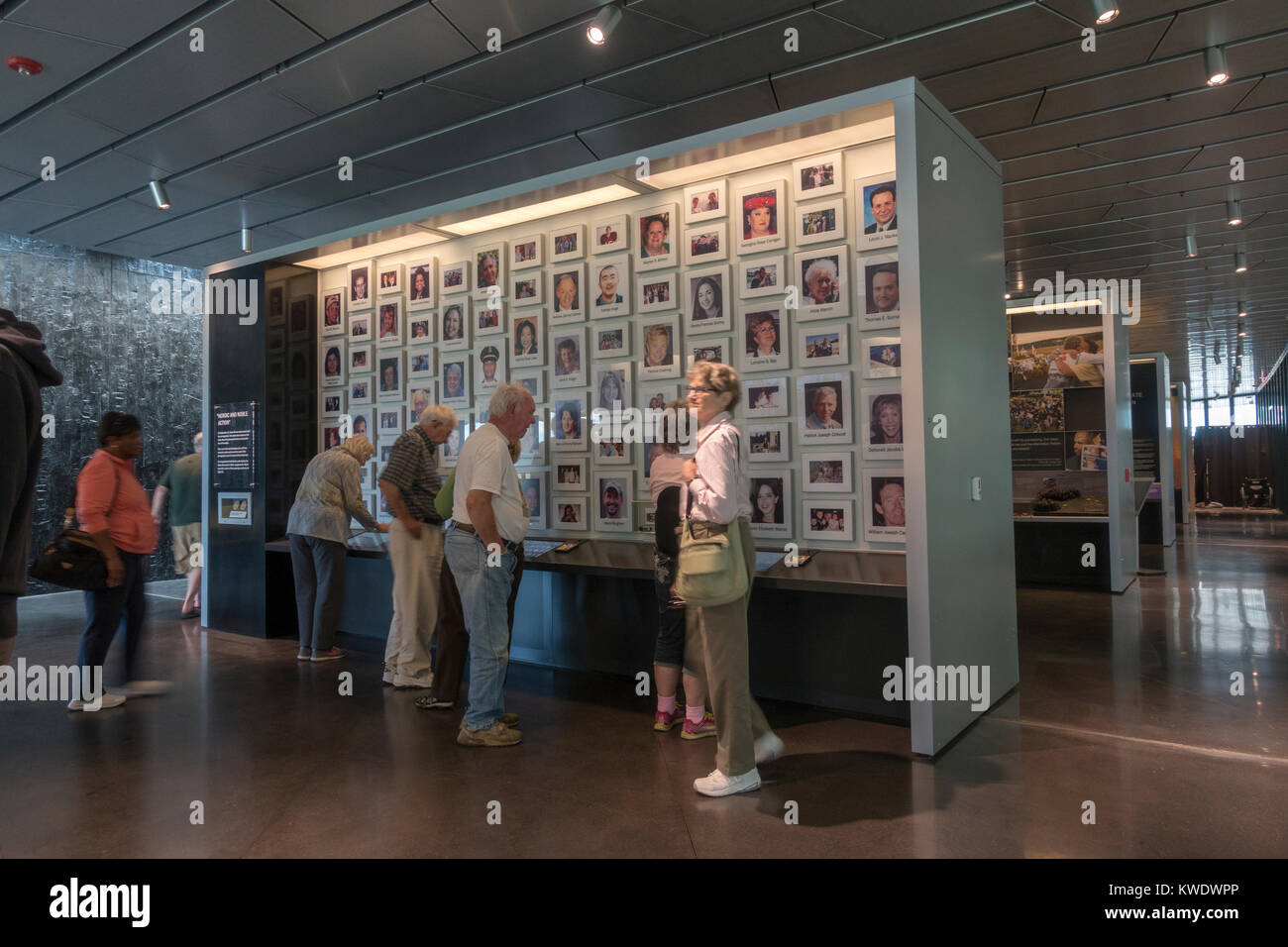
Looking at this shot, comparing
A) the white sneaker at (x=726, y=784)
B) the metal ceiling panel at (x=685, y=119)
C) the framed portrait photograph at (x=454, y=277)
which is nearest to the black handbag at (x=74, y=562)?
the framed portrait photograph at (x=454, y=277)

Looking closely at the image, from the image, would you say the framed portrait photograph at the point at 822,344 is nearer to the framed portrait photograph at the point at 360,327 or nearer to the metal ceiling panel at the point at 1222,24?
the metal ceiling panel at the point at 1222,24

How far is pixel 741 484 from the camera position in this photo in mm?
3307

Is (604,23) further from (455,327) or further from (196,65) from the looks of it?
(196,65)

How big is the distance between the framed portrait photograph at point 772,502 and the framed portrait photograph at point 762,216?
53.6 inches

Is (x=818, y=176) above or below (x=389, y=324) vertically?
above

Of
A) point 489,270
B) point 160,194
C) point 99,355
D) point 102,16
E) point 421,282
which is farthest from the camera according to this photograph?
point 99,355

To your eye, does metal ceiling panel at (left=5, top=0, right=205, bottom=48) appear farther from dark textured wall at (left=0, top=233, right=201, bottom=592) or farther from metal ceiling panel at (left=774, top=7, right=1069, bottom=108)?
dark textured wall at (left=0, top=233, right=201, bottom=592)

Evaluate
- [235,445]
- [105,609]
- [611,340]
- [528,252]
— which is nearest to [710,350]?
[611,340]

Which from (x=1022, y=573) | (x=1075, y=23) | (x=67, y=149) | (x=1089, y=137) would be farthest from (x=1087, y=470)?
(x=67, y=149)

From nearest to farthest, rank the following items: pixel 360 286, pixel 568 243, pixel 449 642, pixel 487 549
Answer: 1. pixel 487 549
2. pixel 449 642
3. pixel 568 243
4. pixel 360 286

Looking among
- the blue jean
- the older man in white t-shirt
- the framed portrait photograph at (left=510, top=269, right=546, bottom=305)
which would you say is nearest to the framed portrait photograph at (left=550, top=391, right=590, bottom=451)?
the framed portrait photograph at (left=510, top=269, right=546, bottom=305)

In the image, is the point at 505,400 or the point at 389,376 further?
the point at 389,376

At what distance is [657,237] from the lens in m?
5.31

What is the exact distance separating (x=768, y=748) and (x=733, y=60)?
15.2 feet
